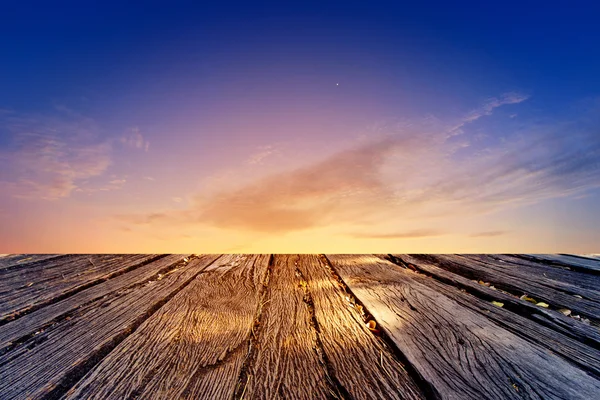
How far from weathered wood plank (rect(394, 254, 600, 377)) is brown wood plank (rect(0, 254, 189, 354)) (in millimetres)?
2019

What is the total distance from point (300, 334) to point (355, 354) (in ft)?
0.88

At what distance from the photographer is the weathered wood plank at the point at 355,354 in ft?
3.44

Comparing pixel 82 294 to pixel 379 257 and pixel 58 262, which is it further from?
pixel 379 257

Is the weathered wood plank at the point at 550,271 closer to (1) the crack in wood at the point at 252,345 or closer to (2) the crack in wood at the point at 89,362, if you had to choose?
(1) the crack in wood at the point at 252,345

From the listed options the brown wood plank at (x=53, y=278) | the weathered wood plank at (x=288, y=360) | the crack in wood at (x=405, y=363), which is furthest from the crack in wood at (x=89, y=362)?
the crack in wood at (x=405, y=363)

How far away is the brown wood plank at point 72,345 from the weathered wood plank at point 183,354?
7cm

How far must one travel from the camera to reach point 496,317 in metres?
1.67

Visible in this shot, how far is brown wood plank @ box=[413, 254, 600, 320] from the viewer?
1.93m

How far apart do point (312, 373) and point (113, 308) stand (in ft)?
4.13

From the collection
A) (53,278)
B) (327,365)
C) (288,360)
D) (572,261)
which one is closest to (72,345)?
(288,360)

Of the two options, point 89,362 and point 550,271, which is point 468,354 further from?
point 550,271

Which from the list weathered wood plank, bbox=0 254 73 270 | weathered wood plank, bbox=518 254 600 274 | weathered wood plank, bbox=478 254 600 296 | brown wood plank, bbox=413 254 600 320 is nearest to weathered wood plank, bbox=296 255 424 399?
brown wood plank, bbox=413 254 600 320

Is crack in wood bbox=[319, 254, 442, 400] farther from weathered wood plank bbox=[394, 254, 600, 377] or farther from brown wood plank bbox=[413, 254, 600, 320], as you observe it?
brown wood plank bbox=[413, 254, 600, 320]

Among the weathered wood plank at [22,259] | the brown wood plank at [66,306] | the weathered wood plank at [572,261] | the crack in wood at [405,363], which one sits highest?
the weathered wood plank at [22,259]
